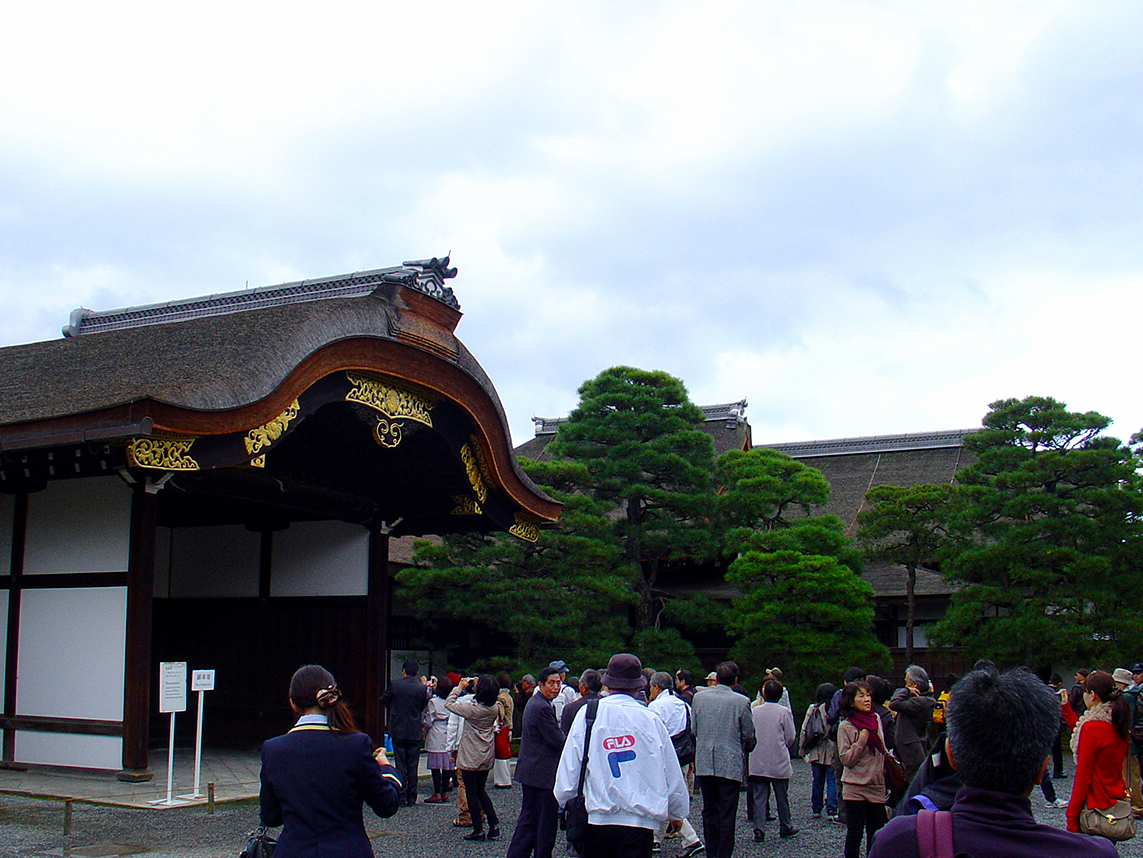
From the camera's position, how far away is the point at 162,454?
323 inches

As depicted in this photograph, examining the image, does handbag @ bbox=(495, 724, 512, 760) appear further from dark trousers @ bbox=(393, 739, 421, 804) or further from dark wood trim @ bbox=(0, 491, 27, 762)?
dark wood trim @ bbox=(0, 491, 27, 762)

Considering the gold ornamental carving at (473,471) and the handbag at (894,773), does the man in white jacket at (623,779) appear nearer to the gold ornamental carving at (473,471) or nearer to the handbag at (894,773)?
the handbag at (894,773)

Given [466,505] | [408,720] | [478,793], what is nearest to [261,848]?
[478,793]

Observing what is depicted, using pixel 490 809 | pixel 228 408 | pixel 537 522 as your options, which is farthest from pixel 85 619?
pixel 537 522

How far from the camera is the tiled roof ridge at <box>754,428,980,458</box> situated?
24.2m

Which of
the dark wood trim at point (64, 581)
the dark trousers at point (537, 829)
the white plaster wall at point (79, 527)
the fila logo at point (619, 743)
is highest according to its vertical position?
the white plaster wall at point (79, 527)

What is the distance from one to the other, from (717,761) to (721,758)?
3cm

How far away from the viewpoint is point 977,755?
196cm

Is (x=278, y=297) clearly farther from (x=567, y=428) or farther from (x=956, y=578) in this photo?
(x=956, y=578)

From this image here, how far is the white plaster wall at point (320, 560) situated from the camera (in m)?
12.2

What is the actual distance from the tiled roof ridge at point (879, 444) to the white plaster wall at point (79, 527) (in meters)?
17.0

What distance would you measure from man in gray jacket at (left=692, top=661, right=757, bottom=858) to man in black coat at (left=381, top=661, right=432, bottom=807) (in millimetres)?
3345

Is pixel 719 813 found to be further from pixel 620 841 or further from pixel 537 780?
pixel 620 841

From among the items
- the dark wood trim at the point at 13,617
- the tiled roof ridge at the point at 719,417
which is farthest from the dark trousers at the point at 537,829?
the tiled roof ridge at the point at 719,417
